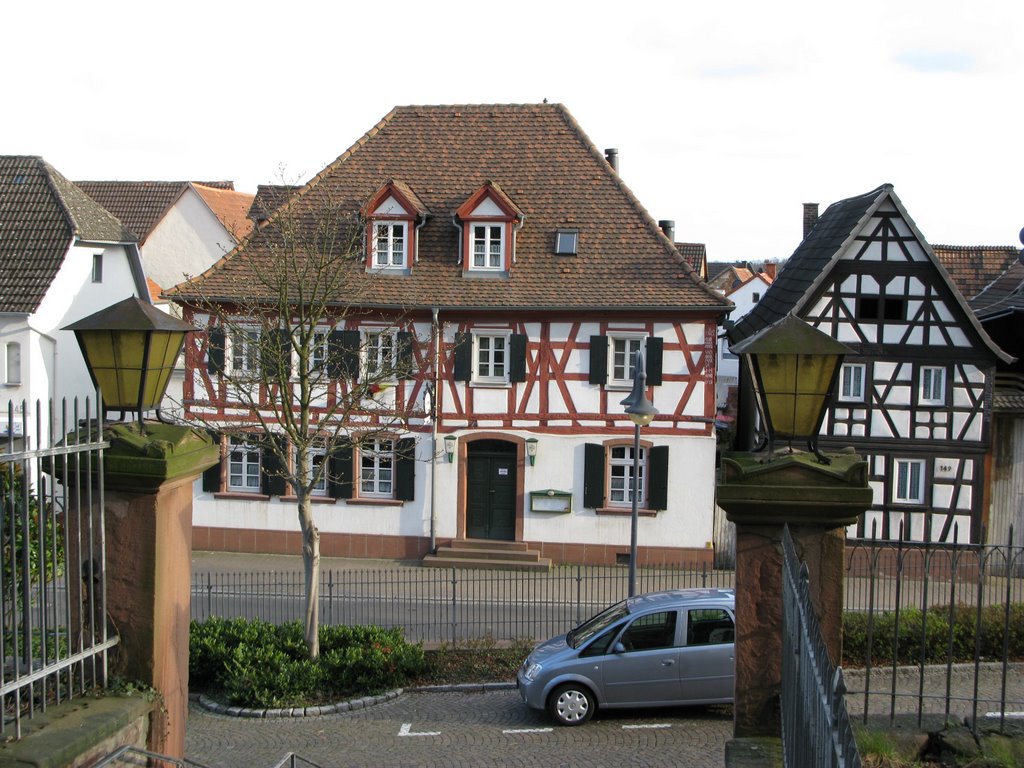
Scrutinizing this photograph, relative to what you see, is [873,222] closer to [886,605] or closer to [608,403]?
[608,403]

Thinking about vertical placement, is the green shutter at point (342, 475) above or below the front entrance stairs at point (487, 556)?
above

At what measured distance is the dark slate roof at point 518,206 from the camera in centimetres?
2339

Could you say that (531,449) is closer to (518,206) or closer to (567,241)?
(567,241)

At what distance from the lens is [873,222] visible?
22.6 meters

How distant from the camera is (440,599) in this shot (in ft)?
65.1

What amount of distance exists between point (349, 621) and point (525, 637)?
312cm

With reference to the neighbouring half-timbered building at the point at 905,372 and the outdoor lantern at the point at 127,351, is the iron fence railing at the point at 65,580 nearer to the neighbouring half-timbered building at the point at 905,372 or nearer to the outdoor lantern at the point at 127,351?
the outdoor lantern at the point at 127,351

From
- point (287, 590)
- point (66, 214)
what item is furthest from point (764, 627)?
point (66, 214)

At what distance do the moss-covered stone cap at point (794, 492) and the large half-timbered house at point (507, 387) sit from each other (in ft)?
55.4

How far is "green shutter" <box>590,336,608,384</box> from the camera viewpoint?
23.4 metres

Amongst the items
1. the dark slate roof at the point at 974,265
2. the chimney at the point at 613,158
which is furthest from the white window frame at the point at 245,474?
the dark slate roof at the point at 974,265

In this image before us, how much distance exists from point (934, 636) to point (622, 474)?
33.3ft

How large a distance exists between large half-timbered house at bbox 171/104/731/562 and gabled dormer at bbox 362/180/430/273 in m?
0.04

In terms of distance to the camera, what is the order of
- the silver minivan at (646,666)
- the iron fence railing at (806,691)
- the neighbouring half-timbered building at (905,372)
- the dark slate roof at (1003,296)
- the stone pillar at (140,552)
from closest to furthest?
the iron fence railing at (806,691), the stone pillar at (140,552), the silver minivan at (646,666), the neighbouring half-timbered building at (905,372), the dark slate roof at (1003,296)
